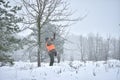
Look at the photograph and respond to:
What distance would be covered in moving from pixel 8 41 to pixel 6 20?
1134mm

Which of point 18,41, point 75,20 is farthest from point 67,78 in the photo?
point 75,20

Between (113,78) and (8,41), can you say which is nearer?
(113,78)

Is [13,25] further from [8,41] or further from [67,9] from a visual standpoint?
[67,9]

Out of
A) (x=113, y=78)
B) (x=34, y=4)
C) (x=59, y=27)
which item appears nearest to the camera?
(x=113, y=78)

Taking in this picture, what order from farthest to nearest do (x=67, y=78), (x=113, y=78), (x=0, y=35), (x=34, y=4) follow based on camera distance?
(x=34, y=4) → (x=0, y=35) → (x=67, y=78) → (x=113, y=78)

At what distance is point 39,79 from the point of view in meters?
8.30

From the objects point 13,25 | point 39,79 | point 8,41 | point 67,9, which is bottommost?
point 39,79

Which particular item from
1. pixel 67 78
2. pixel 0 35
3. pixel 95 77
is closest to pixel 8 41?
pixel 0 35

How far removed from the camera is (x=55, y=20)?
50.1 ft

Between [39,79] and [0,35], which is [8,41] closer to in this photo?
[0,35]

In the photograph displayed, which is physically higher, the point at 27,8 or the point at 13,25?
the point at 27,8

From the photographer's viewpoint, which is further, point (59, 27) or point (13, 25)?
point (59, 27)

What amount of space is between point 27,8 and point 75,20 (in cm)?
345

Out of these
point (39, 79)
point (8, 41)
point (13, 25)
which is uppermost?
point (13, 25)
